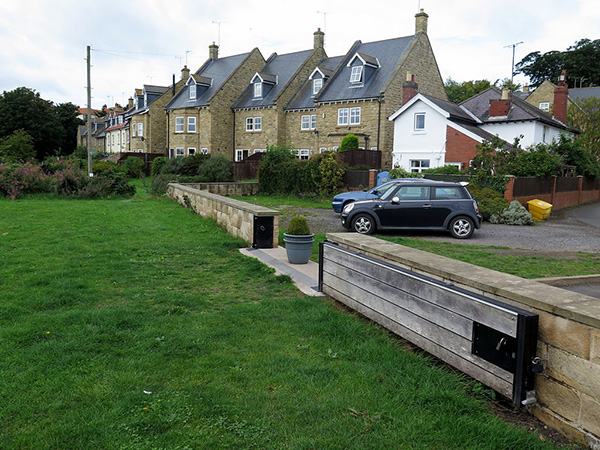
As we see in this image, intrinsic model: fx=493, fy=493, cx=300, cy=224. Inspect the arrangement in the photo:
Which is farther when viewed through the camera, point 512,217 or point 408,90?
point 408,90

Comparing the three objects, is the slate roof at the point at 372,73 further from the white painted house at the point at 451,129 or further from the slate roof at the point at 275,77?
the slate roof at the point at 275,77

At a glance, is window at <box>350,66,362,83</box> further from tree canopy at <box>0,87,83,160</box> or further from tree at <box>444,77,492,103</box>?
tree canopy at <box>0,87,83,160</box>

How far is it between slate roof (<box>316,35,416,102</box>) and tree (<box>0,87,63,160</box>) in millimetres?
47838

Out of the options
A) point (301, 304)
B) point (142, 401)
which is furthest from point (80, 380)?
point (301, 304)

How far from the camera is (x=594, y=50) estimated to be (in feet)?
230

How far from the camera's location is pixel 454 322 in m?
4.32

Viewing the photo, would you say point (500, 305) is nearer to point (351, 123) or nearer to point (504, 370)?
point (504, 370)

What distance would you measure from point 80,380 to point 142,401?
2.24 ft

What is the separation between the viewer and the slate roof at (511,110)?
32125 mm

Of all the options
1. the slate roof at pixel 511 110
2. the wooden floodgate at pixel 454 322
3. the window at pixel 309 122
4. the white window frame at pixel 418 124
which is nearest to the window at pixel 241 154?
the window at pixel 309 122

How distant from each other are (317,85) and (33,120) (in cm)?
5009

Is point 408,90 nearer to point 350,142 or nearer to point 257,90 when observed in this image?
point 350,142

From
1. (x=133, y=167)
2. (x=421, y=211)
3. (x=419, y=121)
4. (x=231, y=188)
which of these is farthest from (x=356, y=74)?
(x=421, y=211)

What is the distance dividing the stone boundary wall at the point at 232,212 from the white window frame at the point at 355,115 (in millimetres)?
21102
